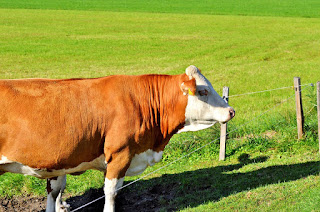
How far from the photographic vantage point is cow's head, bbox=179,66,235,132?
685 centimetres

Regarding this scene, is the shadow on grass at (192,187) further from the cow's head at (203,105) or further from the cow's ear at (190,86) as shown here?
the cow's ear at (190,86)

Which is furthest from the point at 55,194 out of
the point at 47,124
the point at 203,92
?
the point at 203,92

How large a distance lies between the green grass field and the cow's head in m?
1.26

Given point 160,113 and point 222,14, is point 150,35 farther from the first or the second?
point 160,113

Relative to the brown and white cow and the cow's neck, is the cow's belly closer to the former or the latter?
the brown and white cow

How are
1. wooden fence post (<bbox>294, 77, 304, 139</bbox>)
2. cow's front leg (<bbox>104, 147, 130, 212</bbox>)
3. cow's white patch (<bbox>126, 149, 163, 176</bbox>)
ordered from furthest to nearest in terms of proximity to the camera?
1. wooden fence post (<bbox>294, 77, 304, 139</bbox>)
2. cow's white patch (<bbox>126, 149, 163, 176</bbox>)
3. cow's front leg (<bbox>104, 147, 130, 212</bbox>)

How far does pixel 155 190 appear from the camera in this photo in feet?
26.9

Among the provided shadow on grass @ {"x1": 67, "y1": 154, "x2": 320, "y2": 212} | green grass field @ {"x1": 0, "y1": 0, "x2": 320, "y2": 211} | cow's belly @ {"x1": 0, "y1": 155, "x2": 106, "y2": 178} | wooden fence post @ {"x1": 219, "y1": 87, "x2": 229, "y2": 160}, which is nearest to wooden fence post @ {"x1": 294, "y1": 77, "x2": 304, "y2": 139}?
green grass field @ {"x1": 0, "y1": 0, "x2": 320, "y2": 211}

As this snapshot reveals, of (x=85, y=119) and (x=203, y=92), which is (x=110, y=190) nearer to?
(x=85, y=119)

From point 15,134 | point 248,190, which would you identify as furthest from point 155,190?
point 15,134

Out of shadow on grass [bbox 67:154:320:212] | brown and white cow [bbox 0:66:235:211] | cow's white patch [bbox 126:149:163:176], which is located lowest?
shadow on grass [bbox 67:154:320:212]

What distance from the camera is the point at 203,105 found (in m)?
6.94

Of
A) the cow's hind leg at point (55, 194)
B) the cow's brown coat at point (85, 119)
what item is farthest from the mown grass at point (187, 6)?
the cow's hind leg at point (55, 194)

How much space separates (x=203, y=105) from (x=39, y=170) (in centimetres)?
239
